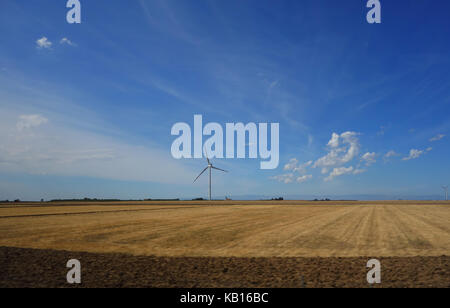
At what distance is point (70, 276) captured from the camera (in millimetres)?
11812

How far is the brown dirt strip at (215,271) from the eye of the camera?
36.2ft

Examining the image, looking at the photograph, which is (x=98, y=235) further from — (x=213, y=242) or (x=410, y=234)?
(x=410, y=234)

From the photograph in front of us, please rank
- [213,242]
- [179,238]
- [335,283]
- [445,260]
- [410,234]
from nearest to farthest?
1. [335,283]
2. [445,260]
3. [213,242]
4. [179,238]
5. [410,234]

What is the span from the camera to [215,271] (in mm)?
12766

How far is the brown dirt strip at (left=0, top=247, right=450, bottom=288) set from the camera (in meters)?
11.0
